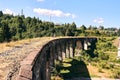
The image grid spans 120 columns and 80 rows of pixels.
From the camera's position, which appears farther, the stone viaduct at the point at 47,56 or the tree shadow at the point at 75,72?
the tree shadow at the point at 75,72

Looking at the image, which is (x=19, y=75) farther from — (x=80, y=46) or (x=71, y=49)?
(x=80, y=46)

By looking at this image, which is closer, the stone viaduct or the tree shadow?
the stone viaduct

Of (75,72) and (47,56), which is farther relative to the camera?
(75,72)

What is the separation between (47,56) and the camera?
73.9 feet

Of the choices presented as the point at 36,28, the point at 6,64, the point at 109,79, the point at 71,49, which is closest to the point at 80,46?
the point at 71,49

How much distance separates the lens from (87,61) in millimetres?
49000

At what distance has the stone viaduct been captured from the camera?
9655 millimetres

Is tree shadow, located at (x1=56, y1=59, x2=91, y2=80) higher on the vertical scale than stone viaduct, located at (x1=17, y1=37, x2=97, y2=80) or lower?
lower

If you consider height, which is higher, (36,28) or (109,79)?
(36,28)

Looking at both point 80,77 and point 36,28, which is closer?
point 80,77

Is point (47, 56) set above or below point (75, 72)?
above

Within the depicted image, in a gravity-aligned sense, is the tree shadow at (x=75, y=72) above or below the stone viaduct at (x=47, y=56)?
below

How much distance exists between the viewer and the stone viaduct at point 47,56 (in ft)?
31.7

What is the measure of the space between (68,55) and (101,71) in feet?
42.1
